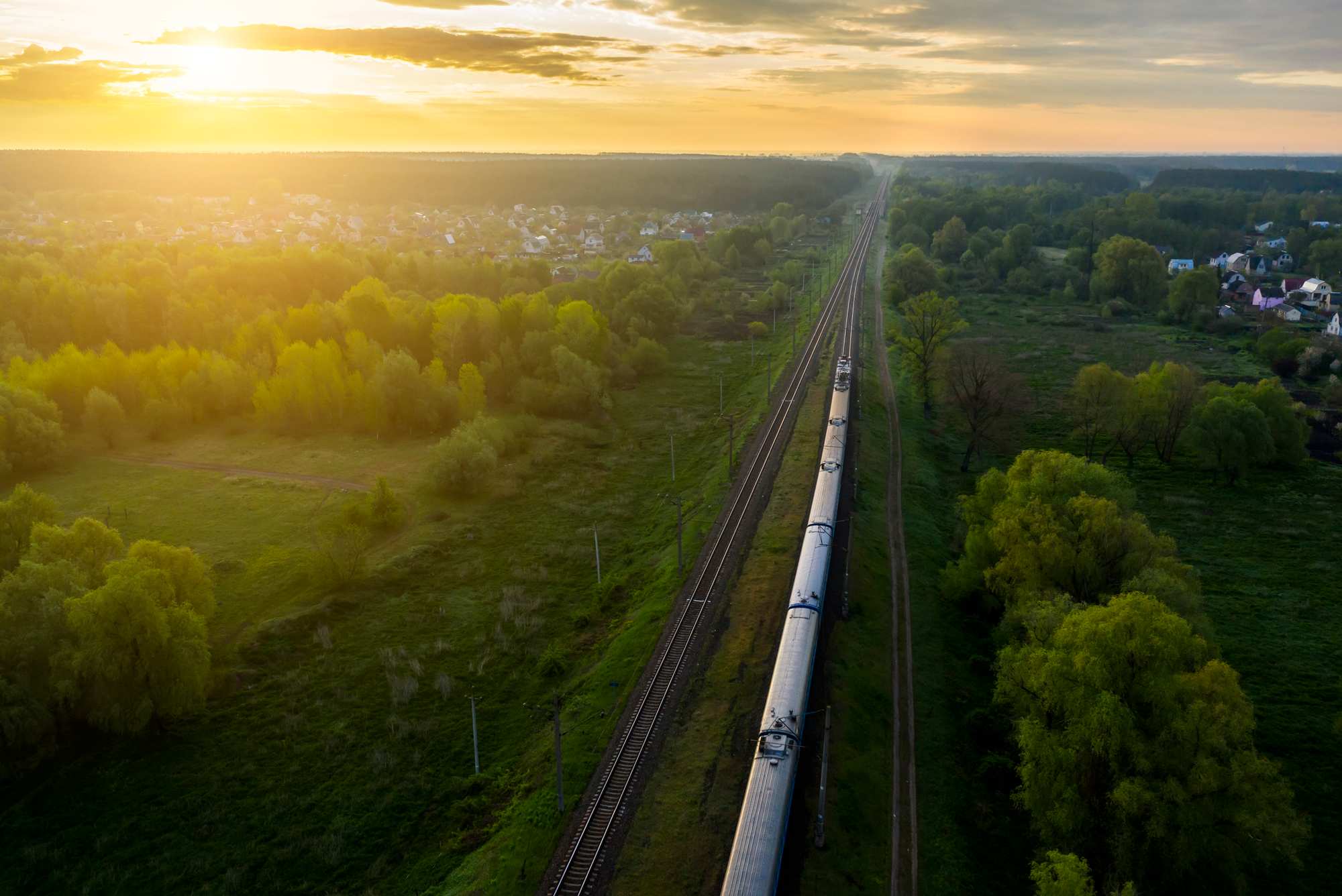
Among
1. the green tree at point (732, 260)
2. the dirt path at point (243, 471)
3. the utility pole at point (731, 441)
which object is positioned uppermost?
the green tree at point (732, 260)

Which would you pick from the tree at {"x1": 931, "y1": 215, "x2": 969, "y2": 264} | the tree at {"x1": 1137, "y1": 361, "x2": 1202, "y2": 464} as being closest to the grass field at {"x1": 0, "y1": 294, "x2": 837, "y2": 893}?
the tree at {"x1": 1137, "y1": 361, "x2": 1202, "y2": 464}

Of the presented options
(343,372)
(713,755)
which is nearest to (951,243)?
(343,372)

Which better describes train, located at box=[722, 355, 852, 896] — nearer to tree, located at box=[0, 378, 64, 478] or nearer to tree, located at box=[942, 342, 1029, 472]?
tree, located at box=[942, 342, 1029, 472]

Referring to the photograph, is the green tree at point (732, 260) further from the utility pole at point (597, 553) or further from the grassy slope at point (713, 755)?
the grassy slope at point (713, 755)

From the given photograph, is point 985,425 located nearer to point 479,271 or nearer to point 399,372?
point 399,372

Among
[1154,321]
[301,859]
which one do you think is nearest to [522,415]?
[301,859]

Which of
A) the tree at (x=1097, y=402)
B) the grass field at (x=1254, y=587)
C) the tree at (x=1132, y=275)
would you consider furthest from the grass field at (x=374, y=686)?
the tree at (x=1132, y=275)
